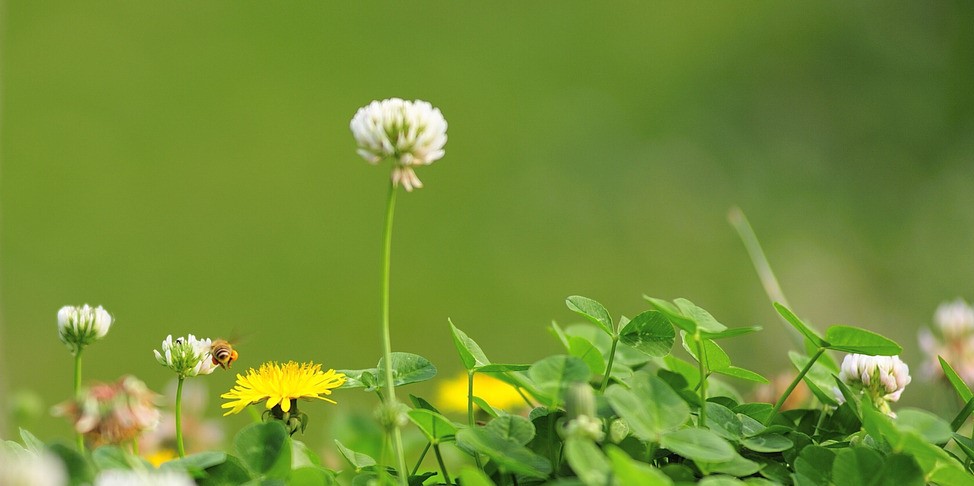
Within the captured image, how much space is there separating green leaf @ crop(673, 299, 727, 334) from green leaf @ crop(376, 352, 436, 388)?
0.15 m

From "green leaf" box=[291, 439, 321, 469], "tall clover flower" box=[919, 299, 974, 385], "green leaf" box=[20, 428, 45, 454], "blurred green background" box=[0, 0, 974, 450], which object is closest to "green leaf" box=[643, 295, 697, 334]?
"green leaf" box=[291, 439, 321, 469]

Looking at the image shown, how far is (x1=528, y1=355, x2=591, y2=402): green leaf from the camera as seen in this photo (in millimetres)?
517

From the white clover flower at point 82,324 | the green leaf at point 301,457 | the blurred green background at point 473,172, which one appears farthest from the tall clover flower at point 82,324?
the blurred green background at point 473,172

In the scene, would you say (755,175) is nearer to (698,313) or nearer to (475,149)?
(475,149)

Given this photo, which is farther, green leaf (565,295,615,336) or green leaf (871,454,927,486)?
green leaf (565,295,615,336)

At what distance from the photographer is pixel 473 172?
3.88 meters

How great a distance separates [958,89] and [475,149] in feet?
6.10

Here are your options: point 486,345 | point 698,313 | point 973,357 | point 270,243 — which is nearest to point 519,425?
point 698,313

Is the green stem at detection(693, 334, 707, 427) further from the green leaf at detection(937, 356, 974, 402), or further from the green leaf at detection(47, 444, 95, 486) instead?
the green leaf at detection(47, 444, 95, 486)

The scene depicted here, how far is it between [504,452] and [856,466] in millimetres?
169

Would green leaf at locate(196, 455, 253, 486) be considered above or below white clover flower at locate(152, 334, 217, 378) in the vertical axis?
below

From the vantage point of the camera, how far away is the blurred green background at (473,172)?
125 inches

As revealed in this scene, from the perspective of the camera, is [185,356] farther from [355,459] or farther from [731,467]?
[731,467]

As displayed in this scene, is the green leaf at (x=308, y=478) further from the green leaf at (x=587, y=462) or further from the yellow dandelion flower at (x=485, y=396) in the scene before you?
the yellow dandelion flower at (x=485, y=396)
